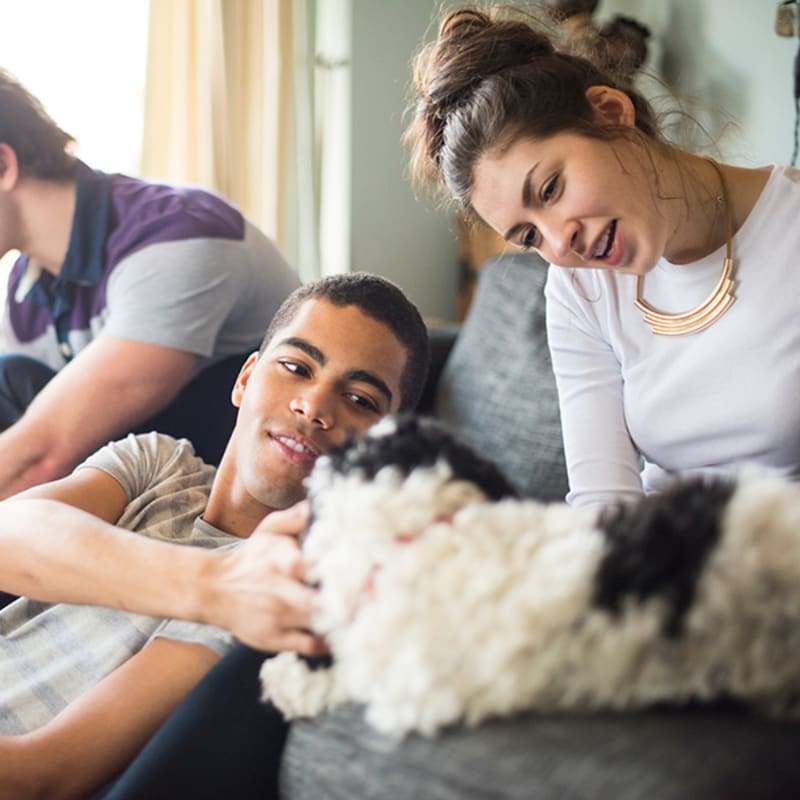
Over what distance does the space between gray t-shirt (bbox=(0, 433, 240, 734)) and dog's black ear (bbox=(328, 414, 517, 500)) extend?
0.81 feet

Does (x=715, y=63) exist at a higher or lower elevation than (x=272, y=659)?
higher

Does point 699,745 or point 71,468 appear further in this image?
point 71,468

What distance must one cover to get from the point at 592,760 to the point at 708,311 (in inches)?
27.7

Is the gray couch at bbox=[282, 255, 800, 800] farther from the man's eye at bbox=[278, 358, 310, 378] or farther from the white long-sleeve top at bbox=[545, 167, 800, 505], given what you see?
the white long-sleeve top at bbox=[545, 167, 800, 505]

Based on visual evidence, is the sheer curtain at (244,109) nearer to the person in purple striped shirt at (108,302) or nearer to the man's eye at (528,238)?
the person in purple striped shirt at (108,302)

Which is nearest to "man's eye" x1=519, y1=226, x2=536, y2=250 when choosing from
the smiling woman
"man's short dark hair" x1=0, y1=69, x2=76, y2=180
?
the smiling woman

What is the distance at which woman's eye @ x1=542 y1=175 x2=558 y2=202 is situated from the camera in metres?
0.95

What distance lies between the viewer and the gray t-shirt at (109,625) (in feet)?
2.68

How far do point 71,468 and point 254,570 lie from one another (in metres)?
0.76

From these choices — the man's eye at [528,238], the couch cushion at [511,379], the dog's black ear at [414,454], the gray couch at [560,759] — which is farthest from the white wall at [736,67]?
the gray couch at [560,759]

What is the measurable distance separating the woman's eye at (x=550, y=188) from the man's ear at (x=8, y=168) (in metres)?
0.94

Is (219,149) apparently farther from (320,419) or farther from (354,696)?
(354,696)

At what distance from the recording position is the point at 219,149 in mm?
2629

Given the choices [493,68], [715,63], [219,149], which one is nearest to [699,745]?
[493,68]
